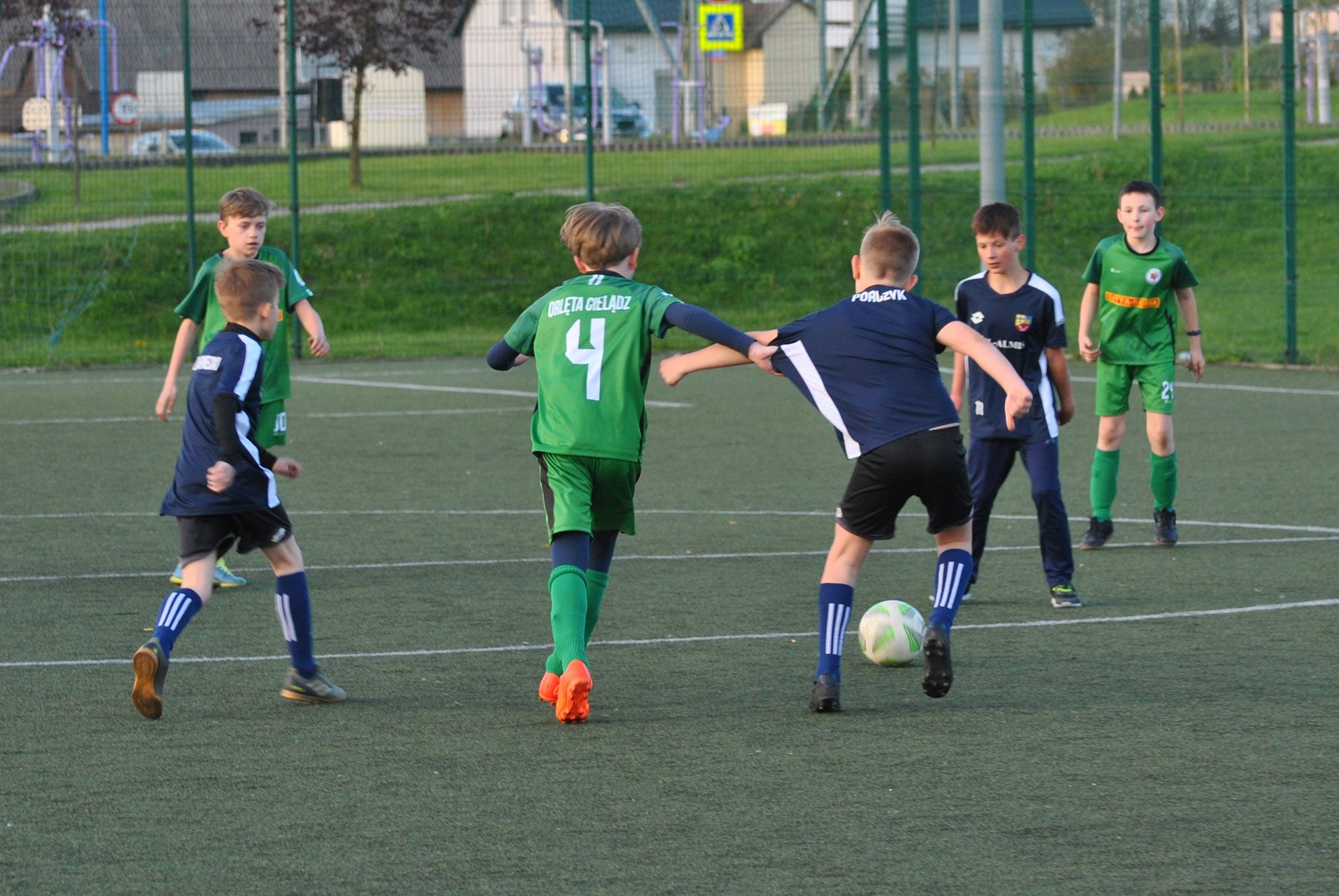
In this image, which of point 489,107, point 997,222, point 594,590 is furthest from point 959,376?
point 489,107

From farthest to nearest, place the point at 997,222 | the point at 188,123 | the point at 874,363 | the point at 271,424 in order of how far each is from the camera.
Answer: the point at 188,123 → the point at 271,424 → the point at 997,222 → the point at 874,363

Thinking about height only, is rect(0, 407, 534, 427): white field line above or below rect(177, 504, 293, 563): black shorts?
above

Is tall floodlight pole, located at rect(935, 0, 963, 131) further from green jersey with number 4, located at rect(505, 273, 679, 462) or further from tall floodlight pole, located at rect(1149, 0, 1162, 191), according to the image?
green jersey with number 4, located at rect(505, 273, 679, 462)

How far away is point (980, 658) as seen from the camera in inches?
238

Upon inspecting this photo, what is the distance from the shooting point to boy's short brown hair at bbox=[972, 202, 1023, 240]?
6.84m

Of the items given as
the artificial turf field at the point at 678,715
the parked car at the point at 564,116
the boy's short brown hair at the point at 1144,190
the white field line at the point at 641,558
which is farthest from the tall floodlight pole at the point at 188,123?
the boy's short brown hair at the point at 1144,190

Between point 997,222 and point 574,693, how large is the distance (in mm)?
2865

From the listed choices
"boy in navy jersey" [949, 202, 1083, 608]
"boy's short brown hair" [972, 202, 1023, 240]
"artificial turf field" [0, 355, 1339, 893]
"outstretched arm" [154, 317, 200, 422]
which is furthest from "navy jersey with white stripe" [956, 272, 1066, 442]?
"outstretched arm" [154, 317, 200, 422]

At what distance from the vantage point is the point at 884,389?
205 inches

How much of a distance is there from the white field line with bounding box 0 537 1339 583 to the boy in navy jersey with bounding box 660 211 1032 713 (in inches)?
108

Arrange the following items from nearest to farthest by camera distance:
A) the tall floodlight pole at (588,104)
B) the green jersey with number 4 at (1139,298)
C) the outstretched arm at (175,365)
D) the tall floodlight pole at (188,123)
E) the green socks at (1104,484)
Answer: the outstretched arm at (175,365), the green socks at (1104,484), the green jersey with number 4 at (1139,298), the tall floodlight pole at (188,123), the tall floodlight pole at (588,104)

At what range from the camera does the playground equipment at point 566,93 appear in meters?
20.4

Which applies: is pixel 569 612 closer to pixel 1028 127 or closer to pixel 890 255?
pixel 890 255

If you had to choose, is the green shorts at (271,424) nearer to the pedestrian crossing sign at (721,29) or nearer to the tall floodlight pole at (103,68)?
the tall floodlight pole at (103,68)
